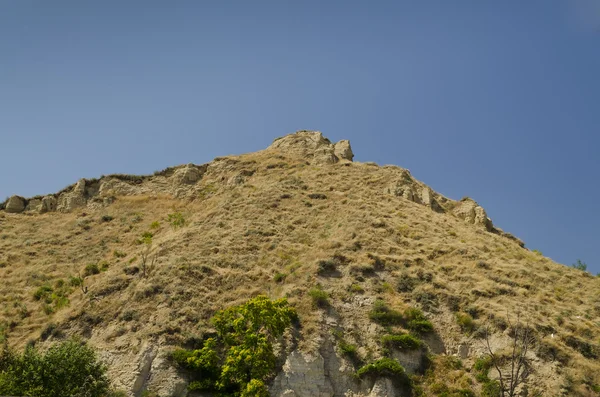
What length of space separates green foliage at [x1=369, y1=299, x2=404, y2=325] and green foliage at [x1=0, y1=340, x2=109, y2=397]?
14393 millimetres

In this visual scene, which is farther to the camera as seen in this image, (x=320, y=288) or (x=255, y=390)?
(x=320, y=288)

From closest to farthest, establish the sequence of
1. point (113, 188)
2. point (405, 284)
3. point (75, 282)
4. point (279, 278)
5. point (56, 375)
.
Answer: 1. point (56, 375)
2. point (405, 284)
3. point (279, 278)
4. point (75, 282)
5. point (113, 188)

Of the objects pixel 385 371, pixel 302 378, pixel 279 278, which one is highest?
pixel 279 278

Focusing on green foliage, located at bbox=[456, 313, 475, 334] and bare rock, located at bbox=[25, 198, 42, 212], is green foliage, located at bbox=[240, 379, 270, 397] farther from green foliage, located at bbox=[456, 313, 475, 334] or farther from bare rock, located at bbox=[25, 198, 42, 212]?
bare rock, located at bbox=[25, 198, 42, 212]

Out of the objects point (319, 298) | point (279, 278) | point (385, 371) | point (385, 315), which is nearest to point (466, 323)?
point (385, 315)

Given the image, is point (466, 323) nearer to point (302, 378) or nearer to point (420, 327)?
point (420, 327)

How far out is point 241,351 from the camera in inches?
1021

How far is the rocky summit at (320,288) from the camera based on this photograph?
2644 cm

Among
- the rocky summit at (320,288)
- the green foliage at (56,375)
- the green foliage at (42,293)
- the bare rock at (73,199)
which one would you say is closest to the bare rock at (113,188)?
the bare rock at (73,199)

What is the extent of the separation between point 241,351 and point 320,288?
25.0 ft

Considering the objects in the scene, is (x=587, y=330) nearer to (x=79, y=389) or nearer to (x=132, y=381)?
(x=132, y=381)

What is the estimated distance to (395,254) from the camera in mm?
36094

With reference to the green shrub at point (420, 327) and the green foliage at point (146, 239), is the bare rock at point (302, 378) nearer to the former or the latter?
the green shrub at point (420, 327)

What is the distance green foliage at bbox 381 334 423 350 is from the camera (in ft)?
91.7
